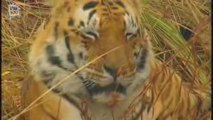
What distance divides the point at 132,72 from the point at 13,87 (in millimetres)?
499

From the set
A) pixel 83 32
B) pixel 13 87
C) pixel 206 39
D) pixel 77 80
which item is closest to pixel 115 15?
pixel 83 32

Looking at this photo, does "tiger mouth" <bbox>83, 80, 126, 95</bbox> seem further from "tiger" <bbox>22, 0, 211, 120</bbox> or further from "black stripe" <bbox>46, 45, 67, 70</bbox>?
"black stripe" <bbox>46, 45, 67, 70</bbox>

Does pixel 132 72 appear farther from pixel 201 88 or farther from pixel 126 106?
pixel 201 88

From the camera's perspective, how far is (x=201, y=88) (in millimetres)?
2227

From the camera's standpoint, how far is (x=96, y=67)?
1889 millimetres

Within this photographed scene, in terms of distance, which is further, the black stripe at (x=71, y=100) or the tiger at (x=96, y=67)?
the black stripe at (x=71, y=100)

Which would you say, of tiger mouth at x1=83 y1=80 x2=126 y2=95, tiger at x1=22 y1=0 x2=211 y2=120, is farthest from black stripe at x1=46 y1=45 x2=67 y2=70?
tiger mouth at x1=83 y1=80 x2=126 y2=95

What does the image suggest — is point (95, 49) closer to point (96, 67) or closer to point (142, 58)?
point (96, 67)

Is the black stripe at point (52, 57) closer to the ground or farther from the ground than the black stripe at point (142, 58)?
farther from the ground

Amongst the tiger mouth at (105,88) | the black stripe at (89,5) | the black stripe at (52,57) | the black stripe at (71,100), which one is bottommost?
the black stripe at (71,100)

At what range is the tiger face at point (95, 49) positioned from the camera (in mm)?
1889

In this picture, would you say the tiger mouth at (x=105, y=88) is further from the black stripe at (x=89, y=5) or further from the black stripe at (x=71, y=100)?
the black stripe at (x=89, y=5)

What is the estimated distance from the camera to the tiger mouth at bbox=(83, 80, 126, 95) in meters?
1.91

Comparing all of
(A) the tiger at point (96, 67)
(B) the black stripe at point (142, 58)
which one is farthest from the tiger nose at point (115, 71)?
(B) the black stripe at point (142, 58)
